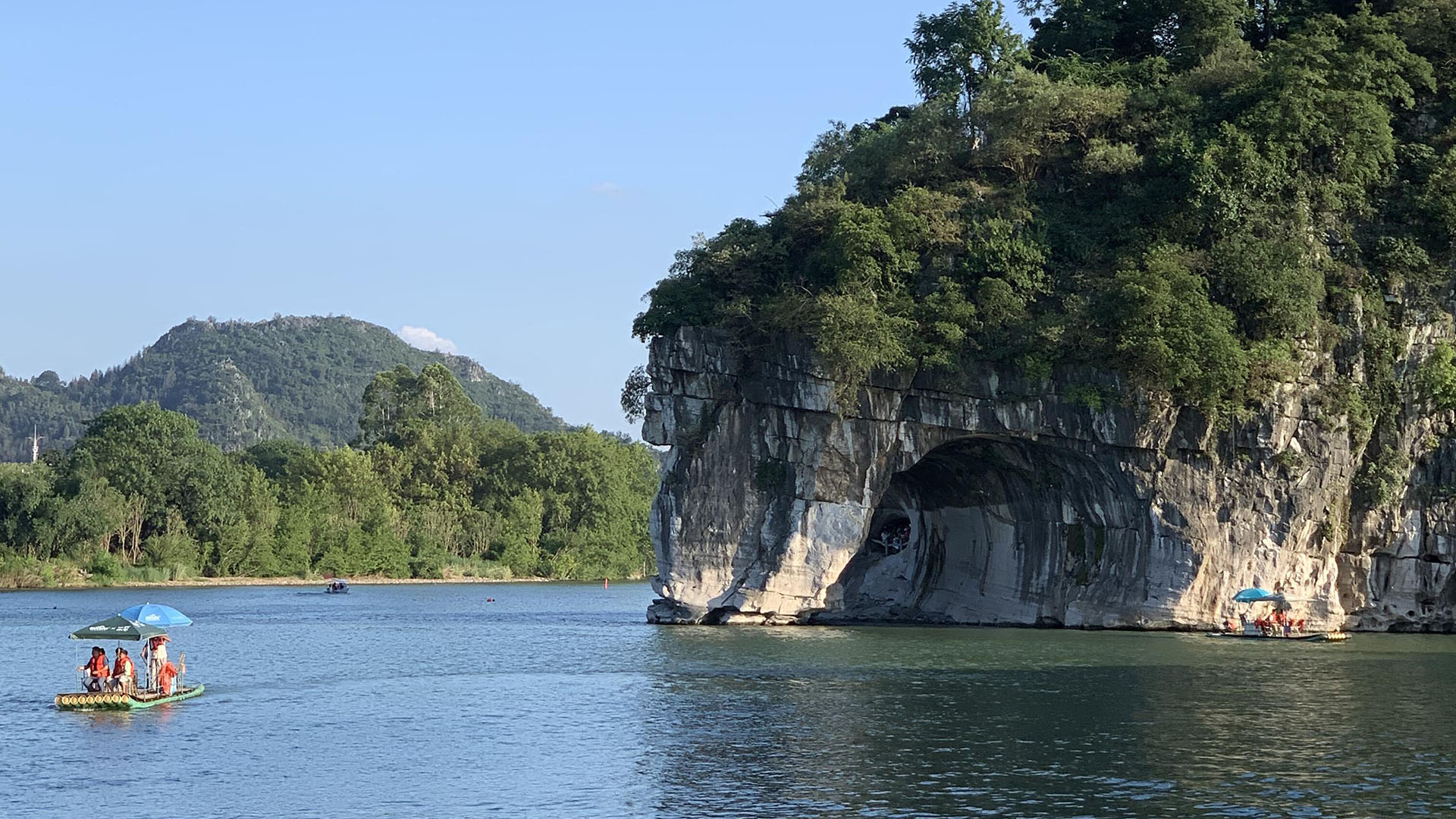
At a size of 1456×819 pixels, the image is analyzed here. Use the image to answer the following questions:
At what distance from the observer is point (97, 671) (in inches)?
1200

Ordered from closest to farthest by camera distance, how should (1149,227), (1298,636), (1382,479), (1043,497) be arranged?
(1298,636), (1382,479), (1149,227), (1043,497)

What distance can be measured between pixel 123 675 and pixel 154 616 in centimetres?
134

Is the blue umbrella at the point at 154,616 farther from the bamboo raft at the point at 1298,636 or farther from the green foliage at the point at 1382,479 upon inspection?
the green foliage at the point at 1382,479

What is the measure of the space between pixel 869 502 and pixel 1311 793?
30852 millimetres

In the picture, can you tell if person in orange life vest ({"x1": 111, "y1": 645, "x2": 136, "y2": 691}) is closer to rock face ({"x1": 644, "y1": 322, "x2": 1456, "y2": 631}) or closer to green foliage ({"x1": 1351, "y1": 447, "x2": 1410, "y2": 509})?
rock face ({"x1": 644, "y1": 322, "x2": 1456, "y2": 631})

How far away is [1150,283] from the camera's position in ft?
153

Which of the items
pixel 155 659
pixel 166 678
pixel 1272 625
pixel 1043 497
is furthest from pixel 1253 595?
pixel 155 659

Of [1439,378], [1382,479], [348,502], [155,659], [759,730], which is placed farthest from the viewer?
[348,502]

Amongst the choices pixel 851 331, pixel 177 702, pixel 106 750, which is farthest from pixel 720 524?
pixel 106 750

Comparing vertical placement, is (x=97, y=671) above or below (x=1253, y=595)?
below

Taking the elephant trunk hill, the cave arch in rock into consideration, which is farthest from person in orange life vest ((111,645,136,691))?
the cave arch in rock

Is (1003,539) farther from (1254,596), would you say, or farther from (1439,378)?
(1439,378)

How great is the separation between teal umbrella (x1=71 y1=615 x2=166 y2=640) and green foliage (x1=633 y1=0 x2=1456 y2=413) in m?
24.8

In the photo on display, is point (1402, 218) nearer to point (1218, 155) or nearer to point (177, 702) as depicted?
point (1218, 155)
